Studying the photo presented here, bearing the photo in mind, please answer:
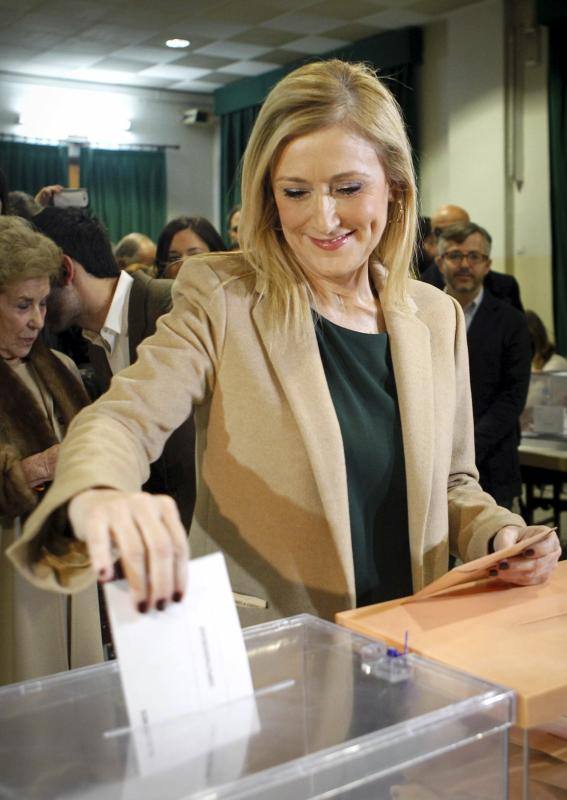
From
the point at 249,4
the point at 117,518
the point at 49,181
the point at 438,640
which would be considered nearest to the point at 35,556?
the point at 117,518

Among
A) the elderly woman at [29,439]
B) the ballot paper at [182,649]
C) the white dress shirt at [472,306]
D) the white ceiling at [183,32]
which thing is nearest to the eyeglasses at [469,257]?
the white dress shirt at [472,306]

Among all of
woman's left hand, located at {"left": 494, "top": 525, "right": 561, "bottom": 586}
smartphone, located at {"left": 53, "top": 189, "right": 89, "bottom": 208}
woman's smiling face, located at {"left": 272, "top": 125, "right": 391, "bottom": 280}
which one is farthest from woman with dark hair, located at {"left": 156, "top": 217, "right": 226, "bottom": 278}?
woman's left hand, located at {"left": 494, "top": 525, "right": 561, "bottom": 586}

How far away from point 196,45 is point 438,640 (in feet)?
26.5

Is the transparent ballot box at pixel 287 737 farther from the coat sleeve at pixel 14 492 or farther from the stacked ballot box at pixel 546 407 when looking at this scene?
the stacked ballot box at pixel 546 407

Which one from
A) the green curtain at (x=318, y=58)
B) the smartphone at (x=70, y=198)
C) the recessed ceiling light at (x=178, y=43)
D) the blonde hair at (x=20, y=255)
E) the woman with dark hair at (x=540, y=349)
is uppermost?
the recessed ceiling light at (x=178, y=43)

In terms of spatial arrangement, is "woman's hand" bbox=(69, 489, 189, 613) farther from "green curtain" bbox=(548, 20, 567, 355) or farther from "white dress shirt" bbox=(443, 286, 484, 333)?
"green curtain" bbox=(548, 20, 567, 355)

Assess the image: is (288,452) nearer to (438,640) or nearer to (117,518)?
(438,640)

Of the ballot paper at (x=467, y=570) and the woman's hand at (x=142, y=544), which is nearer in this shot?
the woman's hand at (x=142, y=544)

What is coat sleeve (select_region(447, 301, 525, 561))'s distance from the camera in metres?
1.40

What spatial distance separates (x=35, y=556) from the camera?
877 millimetres

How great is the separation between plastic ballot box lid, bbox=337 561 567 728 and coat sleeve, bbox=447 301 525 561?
126 millimetres

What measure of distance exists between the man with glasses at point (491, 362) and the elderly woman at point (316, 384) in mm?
2609

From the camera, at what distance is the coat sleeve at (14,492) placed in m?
2.26

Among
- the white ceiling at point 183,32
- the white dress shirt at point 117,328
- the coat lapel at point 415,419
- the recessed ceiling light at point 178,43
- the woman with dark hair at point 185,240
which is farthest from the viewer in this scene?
the recessed ceiling light at point 178,43
